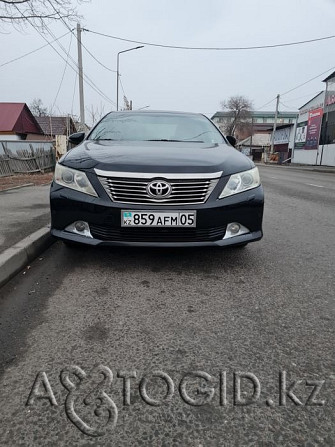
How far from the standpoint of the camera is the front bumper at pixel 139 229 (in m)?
2.78

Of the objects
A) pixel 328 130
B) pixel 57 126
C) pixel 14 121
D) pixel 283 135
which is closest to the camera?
pixel 14 121

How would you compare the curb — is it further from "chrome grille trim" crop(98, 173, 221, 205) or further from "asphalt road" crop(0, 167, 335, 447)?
"chrome grille trim" crop(98, 173, 221, 205)

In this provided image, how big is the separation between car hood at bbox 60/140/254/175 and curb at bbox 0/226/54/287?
2.97 ft

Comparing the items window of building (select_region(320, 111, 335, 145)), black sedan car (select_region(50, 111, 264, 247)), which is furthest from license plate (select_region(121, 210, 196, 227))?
window of building (select_region(320, 111, 335, 145))

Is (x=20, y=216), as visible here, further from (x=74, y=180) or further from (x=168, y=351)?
(x=168, y=351)

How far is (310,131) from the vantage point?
36.6 meters

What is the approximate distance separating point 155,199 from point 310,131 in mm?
38250

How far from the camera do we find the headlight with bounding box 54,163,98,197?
2848 mm

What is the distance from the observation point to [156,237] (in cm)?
281

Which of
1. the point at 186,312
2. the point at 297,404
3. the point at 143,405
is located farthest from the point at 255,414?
the point at 186,312

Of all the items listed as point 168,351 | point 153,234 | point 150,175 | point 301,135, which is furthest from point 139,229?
point 301,135

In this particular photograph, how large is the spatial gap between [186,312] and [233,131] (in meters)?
78.9

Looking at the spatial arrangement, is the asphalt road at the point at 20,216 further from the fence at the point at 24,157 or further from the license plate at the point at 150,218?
the fence at the point at 24,157

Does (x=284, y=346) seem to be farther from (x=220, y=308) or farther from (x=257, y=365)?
(x=220, y=308)
